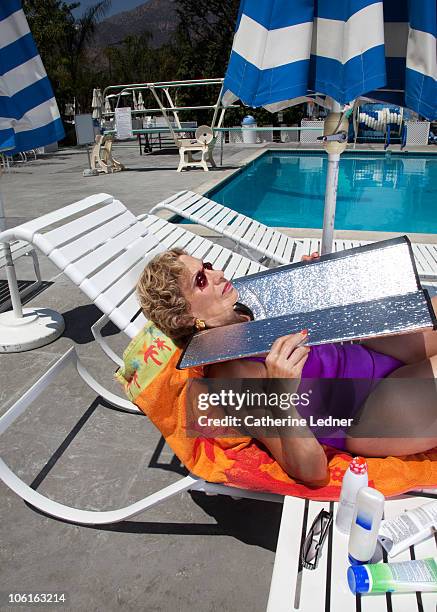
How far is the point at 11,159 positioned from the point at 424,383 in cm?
1479

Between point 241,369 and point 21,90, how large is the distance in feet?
8.45

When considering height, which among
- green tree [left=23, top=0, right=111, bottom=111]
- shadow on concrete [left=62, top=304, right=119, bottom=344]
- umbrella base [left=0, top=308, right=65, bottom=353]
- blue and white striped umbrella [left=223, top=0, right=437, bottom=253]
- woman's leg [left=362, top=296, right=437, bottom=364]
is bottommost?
shadow on concrete [left=62, top=304, right=119, bottom=344]

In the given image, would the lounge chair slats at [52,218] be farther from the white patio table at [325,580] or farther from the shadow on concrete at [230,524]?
the white patio table at [325,580]

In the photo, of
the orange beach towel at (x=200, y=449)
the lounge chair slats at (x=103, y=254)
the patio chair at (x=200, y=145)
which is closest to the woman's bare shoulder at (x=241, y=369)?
the orange beach towel at (x=200, y=449)

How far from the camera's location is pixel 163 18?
192 meters

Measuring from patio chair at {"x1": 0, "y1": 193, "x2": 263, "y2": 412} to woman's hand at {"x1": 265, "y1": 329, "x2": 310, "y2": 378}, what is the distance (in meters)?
1.05

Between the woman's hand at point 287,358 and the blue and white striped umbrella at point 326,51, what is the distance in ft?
4.29

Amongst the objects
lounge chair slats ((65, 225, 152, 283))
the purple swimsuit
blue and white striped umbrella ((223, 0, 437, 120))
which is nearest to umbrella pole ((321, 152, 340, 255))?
blue and white striped umbrella ((223, 0, 437, 120))

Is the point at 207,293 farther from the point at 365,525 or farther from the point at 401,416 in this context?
the point at 365,525

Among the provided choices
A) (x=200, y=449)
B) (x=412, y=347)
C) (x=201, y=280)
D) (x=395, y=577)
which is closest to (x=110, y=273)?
(x=201, y=280)

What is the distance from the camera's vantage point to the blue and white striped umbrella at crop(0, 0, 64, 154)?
3.01 m

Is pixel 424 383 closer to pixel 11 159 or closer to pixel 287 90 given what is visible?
pixel 287 90

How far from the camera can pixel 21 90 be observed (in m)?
Answer: 3.11

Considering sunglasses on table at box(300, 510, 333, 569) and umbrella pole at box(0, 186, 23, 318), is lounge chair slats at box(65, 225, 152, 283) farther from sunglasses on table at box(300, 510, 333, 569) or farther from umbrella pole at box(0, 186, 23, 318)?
sunglasses on table at box(300, 510, 333, 569)
